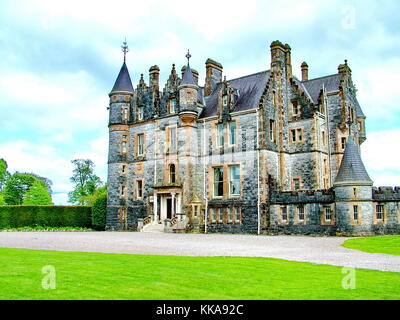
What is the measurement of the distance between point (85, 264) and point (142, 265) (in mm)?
1598

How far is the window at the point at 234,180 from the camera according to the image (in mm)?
36000

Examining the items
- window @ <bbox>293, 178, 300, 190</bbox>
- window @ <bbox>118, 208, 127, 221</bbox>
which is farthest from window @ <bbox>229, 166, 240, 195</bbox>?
window @ <bbox>118, 208, 127, 221</bbox>

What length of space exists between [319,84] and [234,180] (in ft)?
41.0

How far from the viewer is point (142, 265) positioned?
12.5m

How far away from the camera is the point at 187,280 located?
985 centimetres

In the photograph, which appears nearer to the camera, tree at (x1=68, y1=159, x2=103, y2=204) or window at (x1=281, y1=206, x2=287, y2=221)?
window at (x1=281, y1=206, x2=287, y2=221)

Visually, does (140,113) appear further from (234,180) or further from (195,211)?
(234,180)

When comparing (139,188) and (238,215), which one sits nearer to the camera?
(238,215)

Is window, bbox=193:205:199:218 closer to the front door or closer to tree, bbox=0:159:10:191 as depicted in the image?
the front door

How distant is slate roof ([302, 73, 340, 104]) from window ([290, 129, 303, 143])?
Result: 3623 millimetres

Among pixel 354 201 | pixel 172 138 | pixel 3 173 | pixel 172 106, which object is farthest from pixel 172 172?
pixel 3 173

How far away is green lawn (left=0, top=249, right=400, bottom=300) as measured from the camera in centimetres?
827
